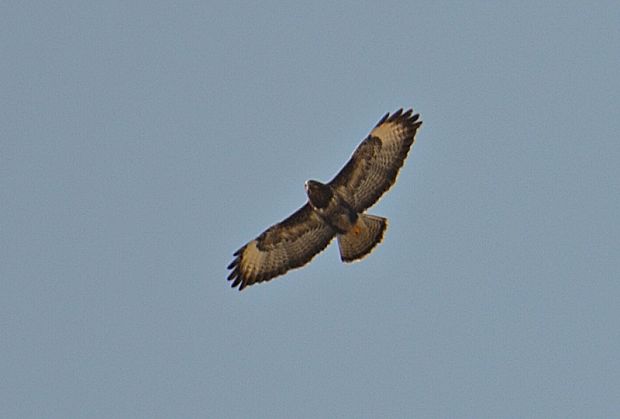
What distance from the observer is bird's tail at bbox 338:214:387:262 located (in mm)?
21703

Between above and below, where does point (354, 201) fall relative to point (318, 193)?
below

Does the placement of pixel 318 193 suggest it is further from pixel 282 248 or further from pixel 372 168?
pixel 282 248

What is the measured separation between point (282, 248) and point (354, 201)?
161cm

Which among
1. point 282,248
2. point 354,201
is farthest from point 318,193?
point 282,248

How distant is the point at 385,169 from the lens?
2158 centimetres

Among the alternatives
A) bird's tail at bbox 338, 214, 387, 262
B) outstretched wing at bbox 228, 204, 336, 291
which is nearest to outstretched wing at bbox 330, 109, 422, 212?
bird's tail at bbox 338, 214, 387, 262

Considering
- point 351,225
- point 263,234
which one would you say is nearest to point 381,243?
point 351,225

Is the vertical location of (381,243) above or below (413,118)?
below

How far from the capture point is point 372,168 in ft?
70.7

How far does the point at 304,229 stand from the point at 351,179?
1.26m

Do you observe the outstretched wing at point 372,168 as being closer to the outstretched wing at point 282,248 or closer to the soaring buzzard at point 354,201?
the soaring buzzard at point 354,201

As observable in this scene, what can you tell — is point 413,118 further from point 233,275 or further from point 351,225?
point 233,275

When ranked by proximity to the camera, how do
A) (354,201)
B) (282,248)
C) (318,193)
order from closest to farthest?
(318,193)
(354,201)
(282,248)

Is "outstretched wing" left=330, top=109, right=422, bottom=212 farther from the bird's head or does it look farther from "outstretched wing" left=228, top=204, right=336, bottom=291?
"outstretched wing" left=228, top=204, right=336, bottom=291
